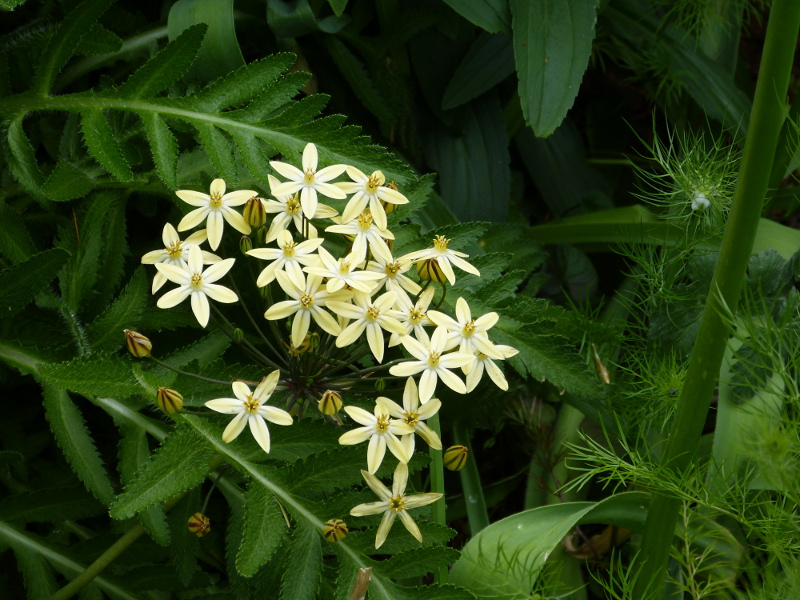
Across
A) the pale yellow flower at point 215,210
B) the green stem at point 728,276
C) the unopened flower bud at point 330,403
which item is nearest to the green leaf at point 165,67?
the pale yellow flower at point 215,210

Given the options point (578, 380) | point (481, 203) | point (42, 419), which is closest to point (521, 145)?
point (481, 203)

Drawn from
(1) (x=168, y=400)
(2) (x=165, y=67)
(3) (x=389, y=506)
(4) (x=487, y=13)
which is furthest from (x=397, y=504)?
(4) (x=487, y=13)

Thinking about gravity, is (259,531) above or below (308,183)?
below

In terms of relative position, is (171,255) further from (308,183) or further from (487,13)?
(487,13)

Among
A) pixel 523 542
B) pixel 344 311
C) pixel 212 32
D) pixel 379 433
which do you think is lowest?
pixel 523 542

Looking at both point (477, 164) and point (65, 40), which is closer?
point (65, 40)

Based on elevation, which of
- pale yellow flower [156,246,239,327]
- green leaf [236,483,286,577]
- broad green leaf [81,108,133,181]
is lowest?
green leaf [236,483,286,577]

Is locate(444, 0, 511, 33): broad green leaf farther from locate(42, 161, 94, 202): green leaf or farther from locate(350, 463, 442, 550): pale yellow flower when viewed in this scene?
locate(350, 463, 442, 550): pale yellow flower

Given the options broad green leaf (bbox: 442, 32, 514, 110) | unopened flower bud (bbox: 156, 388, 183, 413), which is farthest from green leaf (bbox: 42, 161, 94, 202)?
broad green leaf (bbox: 442, 32, 514, 110)
